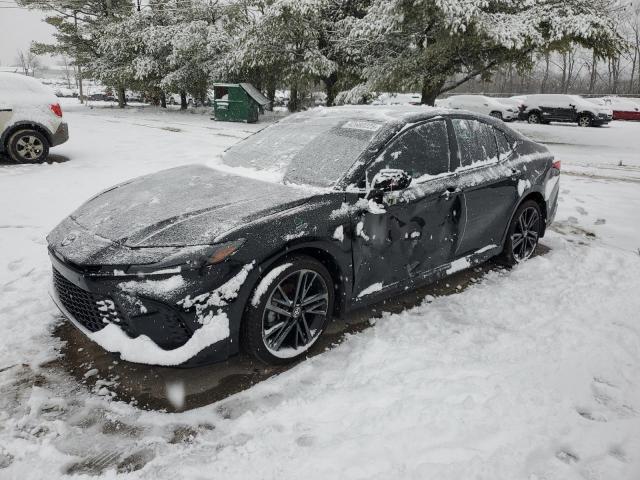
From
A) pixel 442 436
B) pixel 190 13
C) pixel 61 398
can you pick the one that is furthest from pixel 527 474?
pixel 190 13

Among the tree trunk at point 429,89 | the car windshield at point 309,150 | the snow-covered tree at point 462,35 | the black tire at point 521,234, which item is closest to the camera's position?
the car windshield at point 309,150

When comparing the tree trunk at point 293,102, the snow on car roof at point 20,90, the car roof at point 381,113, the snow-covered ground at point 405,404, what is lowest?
the snow-covered ground at point 405,404

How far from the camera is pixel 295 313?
112 inches

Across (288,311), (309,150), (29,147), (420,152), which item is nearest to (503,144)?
(420,152)

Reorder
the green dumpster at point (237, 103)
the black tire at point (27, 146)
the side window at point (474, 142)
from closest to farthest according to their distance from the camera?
the side window at point (474, 142)
the black tire at point (27, 146)
the green dumpster at point (237, 103)

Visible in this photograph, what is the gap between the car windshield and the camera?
321 cm

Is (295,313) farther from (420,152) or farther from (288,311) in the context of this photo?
(420,152)

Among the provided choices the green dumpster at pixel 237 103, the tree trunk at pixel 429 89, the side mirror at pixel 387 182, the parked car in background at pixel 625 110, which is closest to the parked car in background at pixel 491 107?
the parked car in background at pixel 625 110

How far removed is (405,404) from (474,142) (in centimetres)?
239

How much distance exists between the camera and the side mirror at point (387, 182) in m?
3.00

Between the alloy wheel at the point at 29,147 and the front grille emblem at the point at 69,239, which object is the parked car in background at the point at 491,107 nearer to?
the alloy wheel at the point at 29,147

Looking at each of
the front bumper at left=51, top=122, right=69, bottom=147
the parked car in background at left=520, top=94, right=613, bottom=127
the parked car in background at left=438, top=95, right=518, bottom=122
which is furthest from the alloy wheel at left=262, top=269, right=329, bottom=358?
the parked car in background at left=520, top=94, right=613, bottom=127

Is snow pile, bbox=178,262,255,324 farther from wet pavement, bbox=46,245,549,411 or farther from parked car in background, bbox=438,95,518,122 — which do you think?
parked car in background, bbox=438,95,518,122

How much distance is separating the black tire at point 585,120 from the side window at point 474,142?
2215 centimetres
